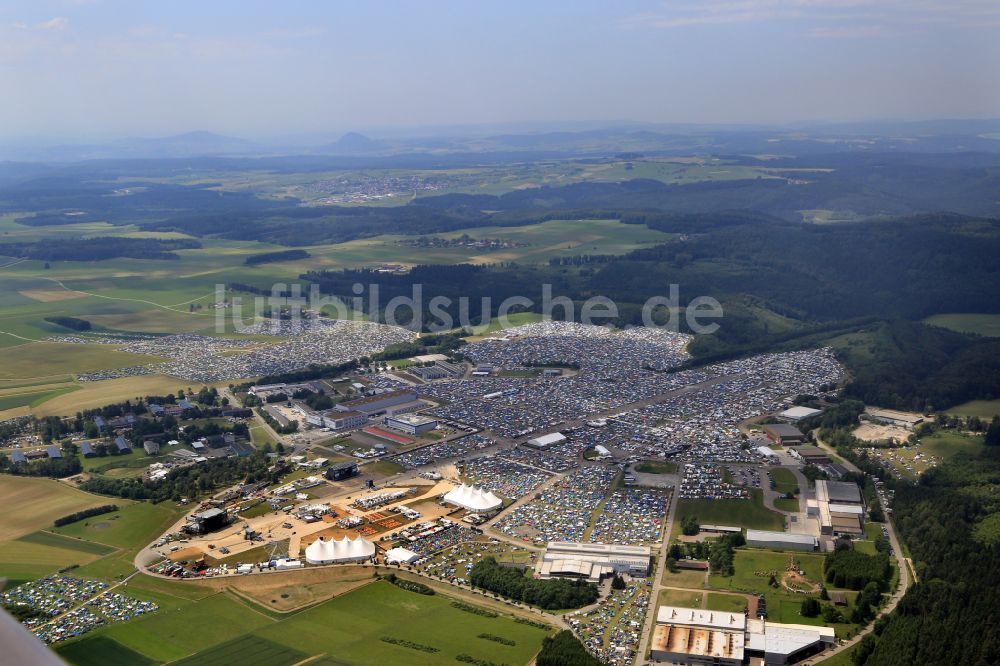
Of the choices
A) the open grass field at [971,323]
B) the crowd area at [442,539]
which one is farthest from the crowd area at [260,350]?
the open grass field at [971,323]

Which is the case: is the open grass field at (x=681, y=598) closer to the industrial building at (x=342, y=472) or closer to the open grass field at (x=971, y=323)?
the industrial building at (x=342, y=472)

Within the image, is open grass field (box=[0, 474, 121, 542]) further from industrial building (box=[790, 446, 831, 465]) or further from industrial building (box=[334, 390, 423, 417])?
industrial building (box=[790, 446, 831, 465])

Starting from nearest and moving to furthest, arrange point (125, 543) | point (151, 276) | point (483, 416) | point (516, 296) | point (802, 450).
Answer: point (125, 543) < point (802, 450) < point (483, 416) < point (516, 296) < point (151, 276)

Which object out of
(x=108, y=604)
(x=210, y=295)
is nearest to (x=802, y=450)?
(x=108, y=604)

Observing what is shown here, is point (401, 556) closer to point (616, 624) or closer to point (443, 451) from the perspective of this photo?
point (616, 624)

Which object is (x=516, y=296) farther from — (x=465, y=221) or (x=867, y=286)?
(x=465, y=221)
